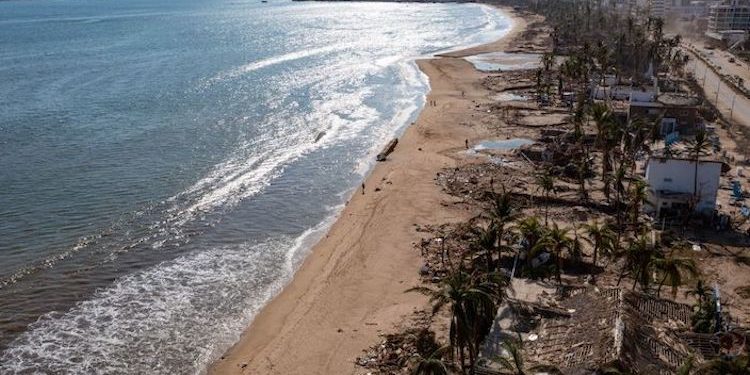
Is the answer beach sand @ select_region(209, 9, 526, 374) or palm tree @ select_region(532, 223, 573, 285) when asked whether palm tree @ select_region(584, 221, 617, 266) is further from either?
beach sand @ select_region(209, 9, 526, 374)

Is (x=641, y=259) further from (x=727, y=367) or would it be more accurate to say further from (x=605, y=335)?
(x=727, y=367)

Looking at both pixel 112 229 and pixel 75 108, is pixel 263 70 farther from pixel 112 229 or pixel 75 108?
pixel 112 229

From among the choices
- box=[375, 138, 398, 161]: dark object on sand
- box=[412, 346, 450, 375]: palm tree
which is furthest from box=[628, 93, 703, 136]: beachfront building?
box=[412, 346, 450, 375]: palm tree

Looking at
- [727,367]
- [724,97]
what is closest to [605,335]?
[727,367]

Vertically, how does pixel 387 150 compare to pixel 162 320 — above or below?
above

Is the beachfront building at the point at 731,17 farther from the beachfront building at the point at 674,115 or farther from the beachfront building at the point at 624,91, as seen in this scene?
the beachfront building at the point at 674,115

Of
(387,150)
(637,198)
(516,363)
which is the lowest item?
(387,150)

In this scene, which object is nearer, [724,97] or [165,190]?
[165,190]
